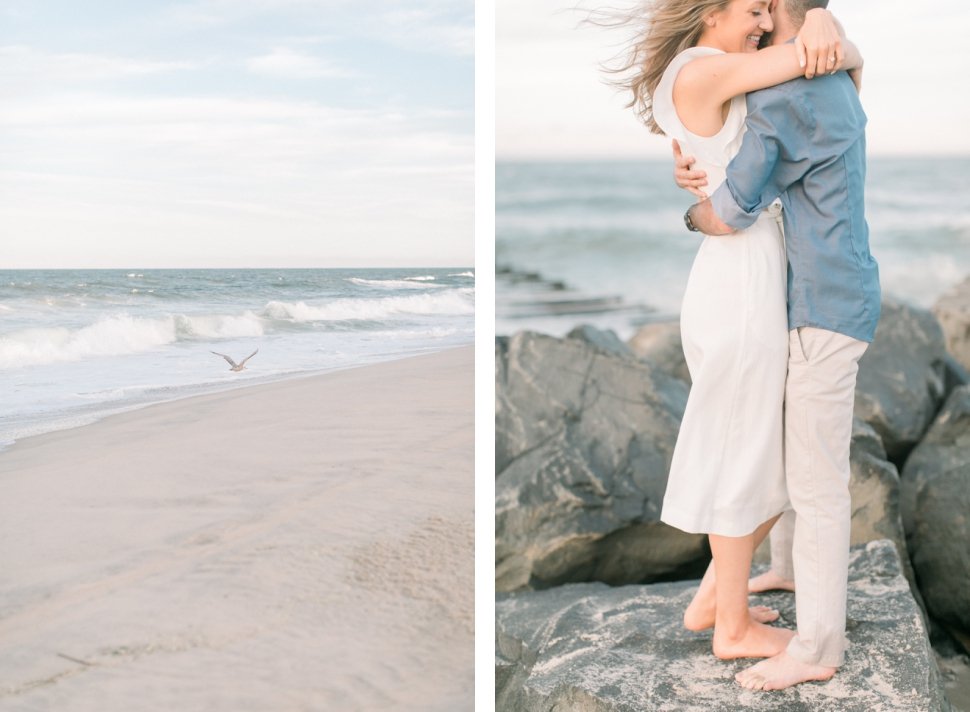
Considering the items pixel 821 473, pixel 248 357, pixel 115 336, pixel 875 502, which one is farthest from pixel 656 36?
pixel 875 502

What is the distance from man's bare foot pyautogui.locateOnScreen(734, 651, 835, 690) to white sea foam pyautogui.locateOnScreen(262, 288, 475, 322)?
1.36m

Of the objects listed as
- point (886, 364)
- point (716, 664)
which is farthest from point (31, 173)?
point (886, 364)

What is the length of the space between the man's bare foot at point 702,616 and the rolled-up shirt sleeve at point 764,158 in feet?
3.19

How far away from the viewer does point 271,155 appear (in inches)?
114

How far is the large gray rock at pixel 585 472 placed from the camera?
3.42m

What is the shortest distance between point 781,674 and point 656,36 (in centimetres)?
154

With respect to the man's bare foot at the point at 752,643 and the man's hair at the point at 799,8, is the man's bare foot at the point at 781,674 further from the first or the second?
the man's hair at the point at 799,8

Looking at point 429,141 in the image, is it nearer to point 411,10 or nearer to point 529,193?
point 411,10

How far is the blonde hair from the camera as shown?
2.30 m

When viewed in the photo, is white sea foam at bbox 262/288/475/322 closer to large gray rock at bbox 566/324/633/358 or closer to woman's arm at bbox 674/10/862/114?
large gray rock at bbox 566/324/633/358

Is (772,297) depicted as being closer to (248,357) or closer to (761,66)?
(761,66)

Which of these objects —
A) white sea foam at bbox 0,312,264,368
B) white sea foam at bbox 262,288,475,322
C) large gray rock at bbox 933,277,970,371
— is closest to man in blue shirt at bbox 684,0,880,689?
white sea foam at bbox 262,288,475,322

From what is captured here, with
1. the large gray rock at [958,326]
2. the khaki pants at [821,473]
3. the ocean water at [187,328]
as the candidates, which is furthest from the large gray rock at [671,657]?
the large gray rock at [958,326]

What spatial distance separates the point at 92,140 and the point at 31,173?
184 mm
